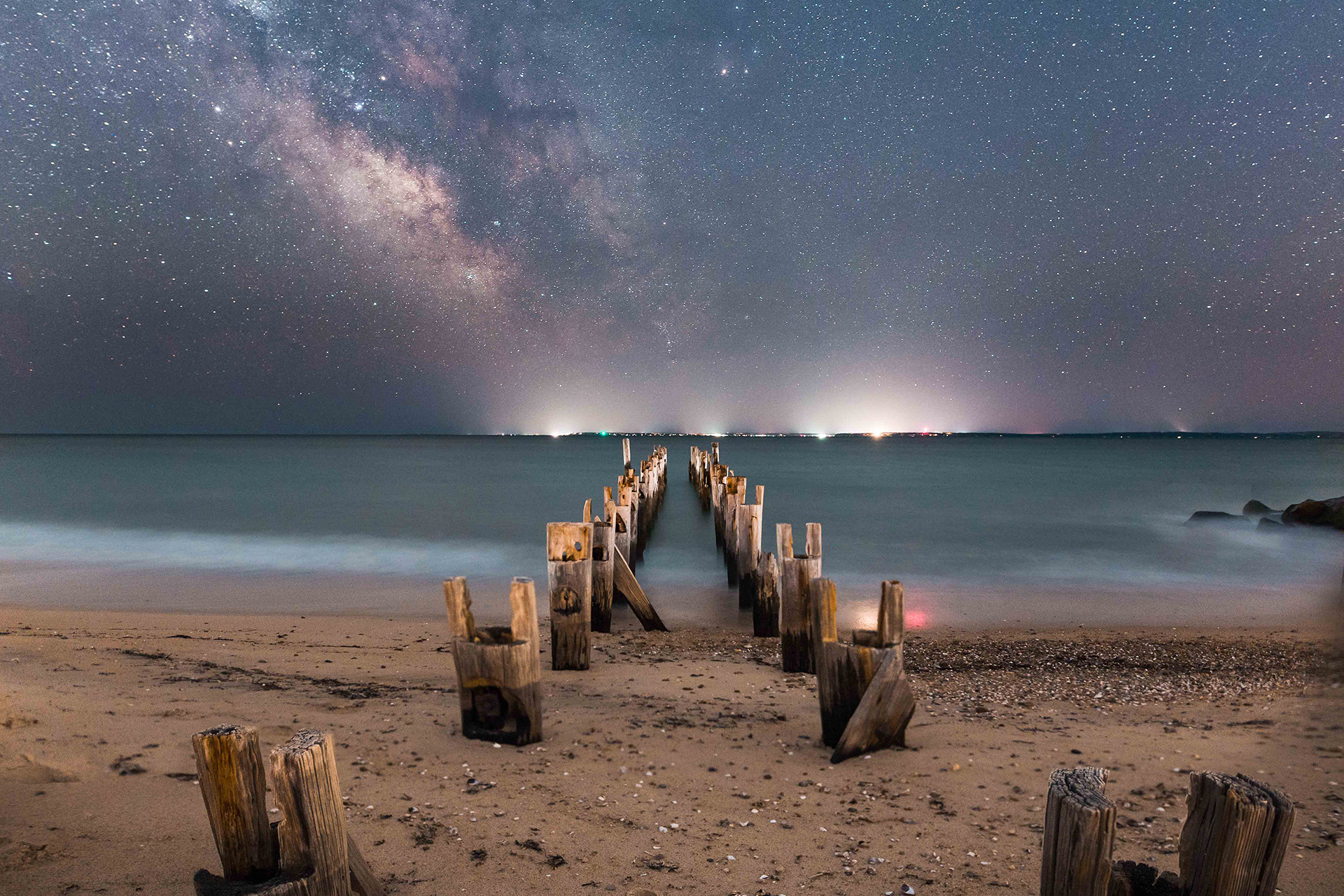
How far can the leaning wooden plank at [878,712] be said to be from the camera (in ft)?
13.6

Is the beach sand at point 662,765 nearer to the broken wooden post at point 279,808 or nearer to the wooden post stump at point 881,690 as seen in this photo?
the wooden post stump at point 881,690

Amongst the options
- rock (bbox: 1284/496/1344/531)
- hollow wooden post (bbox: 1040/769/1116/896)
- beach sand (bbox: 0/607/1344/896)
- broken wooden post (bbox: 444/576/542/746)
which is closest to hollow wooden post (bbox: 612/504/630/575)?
beach sand (bbox: 0/607/1344/896)

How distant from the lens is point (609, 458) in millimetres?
66062

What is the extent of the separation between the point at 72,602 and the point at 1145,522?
2548 centimetres

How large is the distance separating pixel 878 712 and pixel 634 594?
176 inches

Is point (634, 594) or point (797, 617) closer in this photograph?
point (797, 617)

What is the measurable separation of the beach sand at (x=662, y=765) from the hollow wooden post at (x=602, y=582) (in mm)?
1010

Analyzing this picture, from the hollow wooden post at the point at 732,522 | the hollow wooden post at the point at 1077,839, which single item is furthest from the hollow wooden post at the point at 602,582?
the hollow wooden post at the point at 1077,839

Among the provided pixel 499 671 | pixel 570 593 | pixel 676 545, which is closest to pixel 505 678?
pixel 499 671

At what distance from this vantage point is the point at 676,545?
54.3 ft

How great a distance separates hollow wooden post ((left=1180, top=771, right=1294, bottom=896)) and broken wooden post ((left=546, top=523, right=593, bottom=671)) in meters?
4.72

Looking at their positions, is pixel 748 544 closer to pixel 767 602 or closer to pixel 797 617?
pixel 767 602

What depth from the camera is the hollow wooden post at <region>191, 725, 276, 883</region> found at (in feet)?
6.47

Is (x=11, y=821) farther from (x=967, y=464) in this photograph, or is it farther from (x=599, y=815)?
(x=967, y=464)
